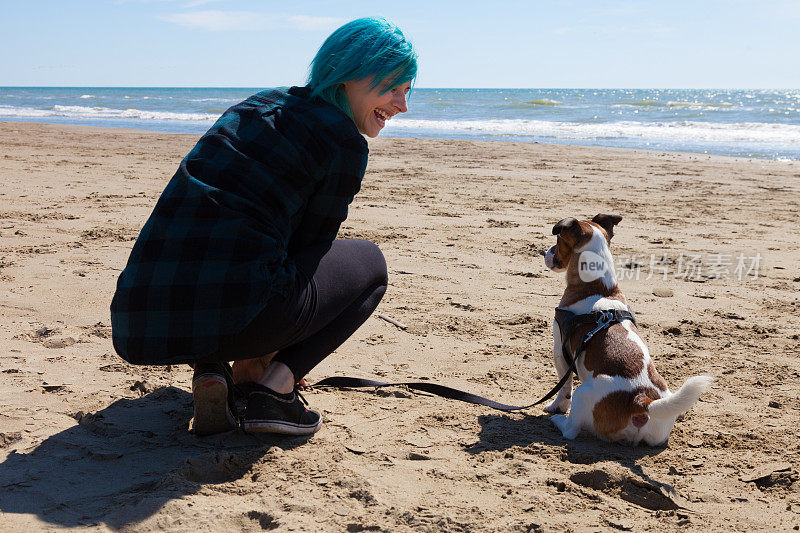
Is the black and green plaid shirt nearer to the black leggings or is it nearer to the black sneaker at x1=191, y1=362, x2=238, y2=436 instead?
the black leggings

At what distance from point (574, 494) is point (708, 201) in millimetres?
Answer: 7491

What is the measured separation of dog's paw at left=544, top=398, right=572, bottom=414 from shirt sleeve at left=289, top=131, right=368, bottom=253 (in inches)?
56.9

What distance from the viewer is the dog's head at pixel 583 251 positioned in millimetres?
3332

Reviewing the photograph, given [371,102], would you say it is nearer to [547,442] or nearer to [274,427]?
[274,427]

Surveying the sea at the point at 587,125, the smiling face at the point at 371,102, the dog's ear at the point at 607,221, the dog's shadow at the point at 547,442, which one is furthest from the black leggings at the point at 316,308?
the sea at the point at 587,125

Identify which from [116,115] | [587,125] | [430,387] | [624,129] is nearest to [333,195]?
[430,387]

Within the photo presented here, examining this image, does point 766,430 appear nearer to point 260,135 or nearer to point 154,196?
point 260,135

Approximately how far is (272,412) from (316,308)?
0.49 m

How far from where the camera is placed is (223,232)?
7.84 feet

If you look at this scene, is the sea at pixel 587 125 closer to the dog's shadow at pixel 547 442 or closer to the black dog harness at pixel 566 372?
the black dog harness at pixel 566 372

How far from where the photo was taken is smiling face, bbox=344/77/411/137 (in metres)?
2.74

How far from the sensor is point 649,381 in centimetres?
290

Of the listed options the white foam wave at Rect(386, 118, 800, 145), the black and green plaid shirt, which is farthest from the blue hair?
the white foam wave at Rect(386, 118, 800, 145)

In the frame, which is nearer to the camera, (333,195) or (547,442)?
(333,195)
